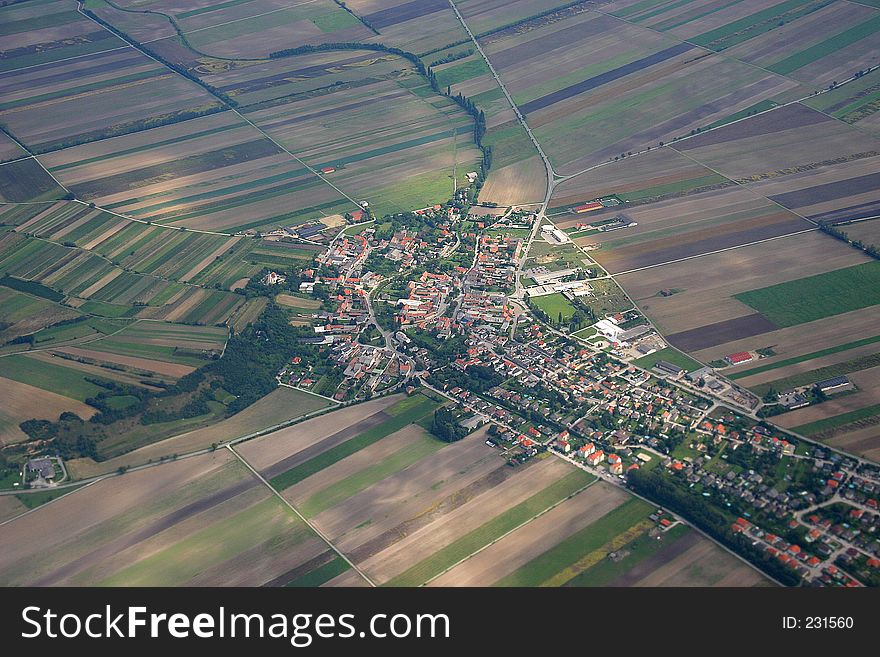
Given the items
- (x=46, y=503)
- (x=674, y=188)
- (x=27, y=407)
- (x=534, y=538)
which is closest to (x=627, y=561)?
(x=534, y=538)

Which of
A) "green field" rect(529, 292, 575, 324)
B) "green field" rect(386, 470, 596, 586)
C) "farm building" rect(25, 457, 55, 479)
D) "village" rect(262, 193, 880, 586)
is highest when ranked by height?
"green field" rect(529, 292, 575, 324)

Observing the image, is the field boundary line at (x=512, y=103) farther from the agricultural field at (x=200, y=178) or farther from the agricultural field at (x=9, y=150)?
the agricultural field at (x=9, y=150)

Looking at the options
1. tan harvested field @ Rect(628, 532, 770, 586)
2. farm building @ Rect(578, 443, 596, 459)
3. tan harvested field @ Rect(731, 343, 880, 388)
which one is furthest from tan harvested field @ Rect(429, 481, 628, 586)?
tan harvested field @ Rect(731, 343, 880, 388)

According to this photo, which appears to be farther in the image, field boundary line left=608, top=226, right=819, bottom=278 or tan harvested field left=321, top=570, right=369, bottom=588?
field boundary line left=608, top=226, right=819, bottom=278

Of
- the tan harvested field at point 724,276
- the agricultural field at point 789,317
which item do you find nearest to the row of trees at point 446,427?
the agricultural field at point 789,317

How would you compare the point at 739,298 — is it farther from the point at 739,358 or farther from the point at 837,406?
the point at 837,406

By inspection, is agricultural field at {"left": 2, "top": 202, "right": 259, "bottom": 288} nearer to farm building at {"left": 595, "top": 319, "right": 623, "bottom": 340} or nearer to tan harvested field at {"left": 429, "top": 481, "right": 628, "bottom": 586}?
farm building at {"left": 595, "top": 319, "right": 623, "bottom": 340}
